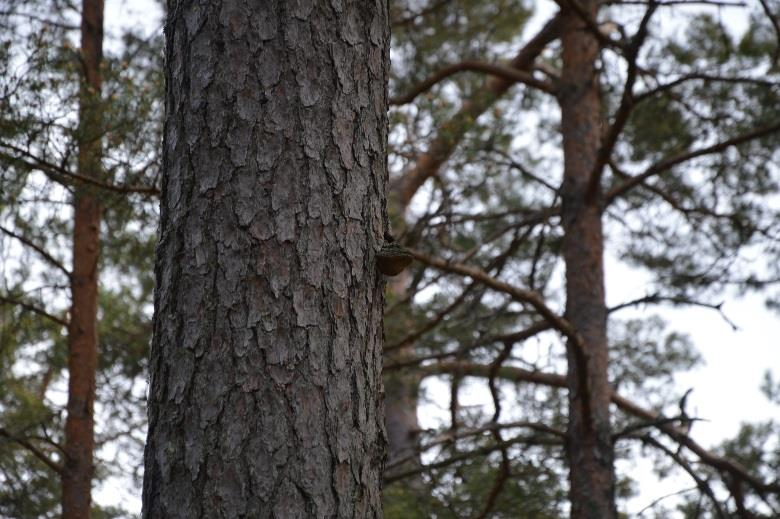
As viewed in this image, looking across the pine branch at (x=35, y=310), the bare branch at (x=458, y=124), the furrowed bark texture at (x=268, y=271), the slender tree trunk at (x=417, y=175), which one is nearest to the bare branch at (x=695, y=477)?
the slender tree trunk at (x=417, y=175)

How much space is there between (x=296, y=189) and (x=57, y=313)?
8.18m

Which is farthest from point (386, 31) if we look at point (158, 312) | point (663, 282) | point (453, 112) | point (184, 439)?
point (663, 282)

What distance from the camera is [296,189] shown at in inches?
79.2

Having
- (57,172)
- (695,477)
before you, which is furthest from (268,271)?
(695,477)

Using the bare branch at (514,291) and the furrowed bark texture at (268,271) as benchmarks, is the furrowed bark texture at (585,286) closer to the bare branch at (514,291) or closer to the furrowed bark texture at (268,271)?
the bare branch at (514,291)

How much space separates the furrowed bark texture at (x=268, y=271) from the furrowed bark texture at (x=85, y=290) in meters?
3.91

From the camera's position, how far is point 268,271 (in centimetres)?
195

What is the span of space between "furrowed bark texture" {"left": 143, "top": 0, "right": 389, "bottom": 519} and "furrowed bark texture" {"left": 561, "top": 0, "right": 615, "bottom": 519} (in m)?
4.22

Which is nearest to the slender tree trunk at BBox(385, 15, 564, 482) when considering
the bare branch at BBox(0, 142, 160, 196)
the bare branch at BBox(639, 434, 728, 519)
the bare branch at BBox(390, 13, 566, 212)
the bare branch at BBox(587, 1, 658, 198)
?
the bare branch at BBox(390, 13, 566, 212)

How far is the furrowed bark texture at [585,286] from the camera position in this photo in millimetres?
6258

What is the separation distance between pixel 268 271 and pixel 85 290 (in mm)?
5263

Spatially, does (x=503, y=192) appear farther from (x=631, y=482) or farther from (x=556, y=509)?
(x=556, y=509)

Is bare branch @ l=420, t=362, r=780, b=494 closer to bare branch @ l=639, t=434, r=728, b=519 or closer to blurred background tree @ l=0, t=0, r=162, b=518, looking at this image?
bare branch @ l=639, t=434, r=728, b=519

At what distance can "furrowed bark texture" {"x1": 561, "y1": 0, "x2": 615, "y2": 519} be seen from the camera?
6.26 m
